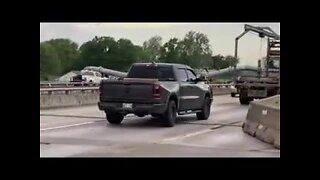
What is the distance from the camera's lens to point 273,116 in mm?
11781

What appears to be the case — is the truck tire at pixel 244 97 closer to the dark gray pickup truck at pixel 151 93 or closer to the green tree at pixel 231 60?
the green tree at pixel 231 60

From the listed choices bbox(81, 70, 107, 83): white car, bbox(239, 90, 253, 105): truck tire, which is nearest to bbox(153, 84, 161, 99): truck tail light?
bbox(239, 90, 253, 105): truck tire

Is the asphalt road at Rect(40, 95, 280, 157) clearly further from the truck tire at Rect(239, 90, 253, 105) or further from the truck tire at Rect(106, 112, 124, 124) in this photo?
the truck tire at Rect(239, 90, 253, 105)

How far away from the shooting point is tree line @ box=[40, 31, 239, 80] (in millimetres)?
24797

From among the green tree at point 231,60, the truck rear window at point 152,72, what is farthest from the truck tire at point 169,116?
the green tree at point 231,60

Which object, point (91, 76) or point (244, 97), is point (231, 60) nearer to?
point (244, 97)

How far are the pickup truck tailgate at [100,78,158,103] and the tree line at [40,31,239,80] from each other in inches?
80.2

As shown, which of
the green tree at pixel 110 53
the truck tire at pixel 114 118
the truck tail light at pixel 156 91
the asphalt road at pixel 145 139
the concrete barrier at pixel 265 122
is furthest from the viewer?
the green tree at pixel 110 53

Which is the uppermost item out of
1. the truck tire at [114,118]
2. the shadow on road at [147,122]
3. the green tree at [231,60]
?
the green tree at [231,60]

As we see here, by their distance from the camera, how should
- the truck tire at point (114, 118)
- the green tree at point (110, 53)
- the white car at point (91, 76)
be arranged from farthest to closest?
the white car at point (91, 76) → the green tree at point (110, 53) → the truck tire at point (114, 118)

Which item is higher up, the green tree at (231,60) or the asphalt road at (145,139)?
the green tree at (231,60)

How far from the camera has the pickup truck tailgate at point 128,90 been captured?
1438 cm
